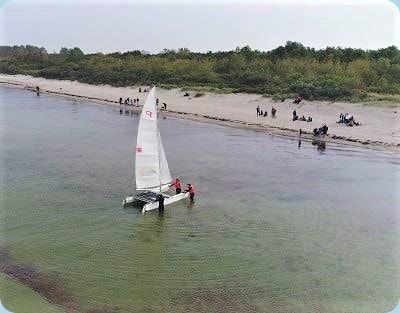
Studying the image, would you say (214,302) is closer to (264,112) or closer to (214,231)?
(214,231)

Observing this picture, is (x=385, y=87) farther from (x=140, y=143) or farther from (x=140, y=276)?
(x=140, y=276)

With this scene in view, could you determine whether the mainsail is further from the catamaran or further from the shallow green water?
the shallow green water

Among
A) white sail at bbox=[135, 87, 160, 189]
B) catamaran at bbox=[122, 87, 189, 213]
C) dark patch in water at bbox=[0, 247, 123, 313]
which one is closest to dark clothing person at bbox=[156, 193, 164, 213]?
catamaran at bbox=[122, 87, 189, 213]

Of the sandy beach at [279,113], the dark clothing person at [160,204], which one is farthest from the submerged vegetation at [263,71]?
the dark clothing person at [160,204]

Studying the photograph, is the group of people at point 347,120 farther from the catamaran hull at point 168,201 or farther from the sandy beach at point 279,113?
the catamaran hull at point 168,201

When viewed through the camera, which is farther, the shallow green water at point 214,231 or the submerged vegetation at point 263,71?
the submerged vegetation at point 263,71

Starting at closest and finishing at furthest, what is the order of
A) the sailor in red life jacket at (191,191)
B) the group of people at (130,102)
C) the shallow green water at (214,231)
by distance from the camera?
the shallow green water at (214,231), the sailor in red life jacket at (191,191), the group of people at (130,102)

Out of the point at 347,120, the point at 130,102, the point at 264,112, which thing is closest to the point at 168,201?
the point at 347,120

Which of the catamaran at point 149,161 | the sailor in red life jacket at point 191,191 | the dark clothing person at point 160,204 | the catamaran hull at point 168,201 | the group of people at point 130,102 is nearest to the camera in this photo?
the catamaran hull at point 168,201

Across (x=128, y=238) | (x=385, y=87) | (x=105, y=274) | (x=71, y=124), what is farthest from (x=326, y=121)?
(x=105, y=274)
